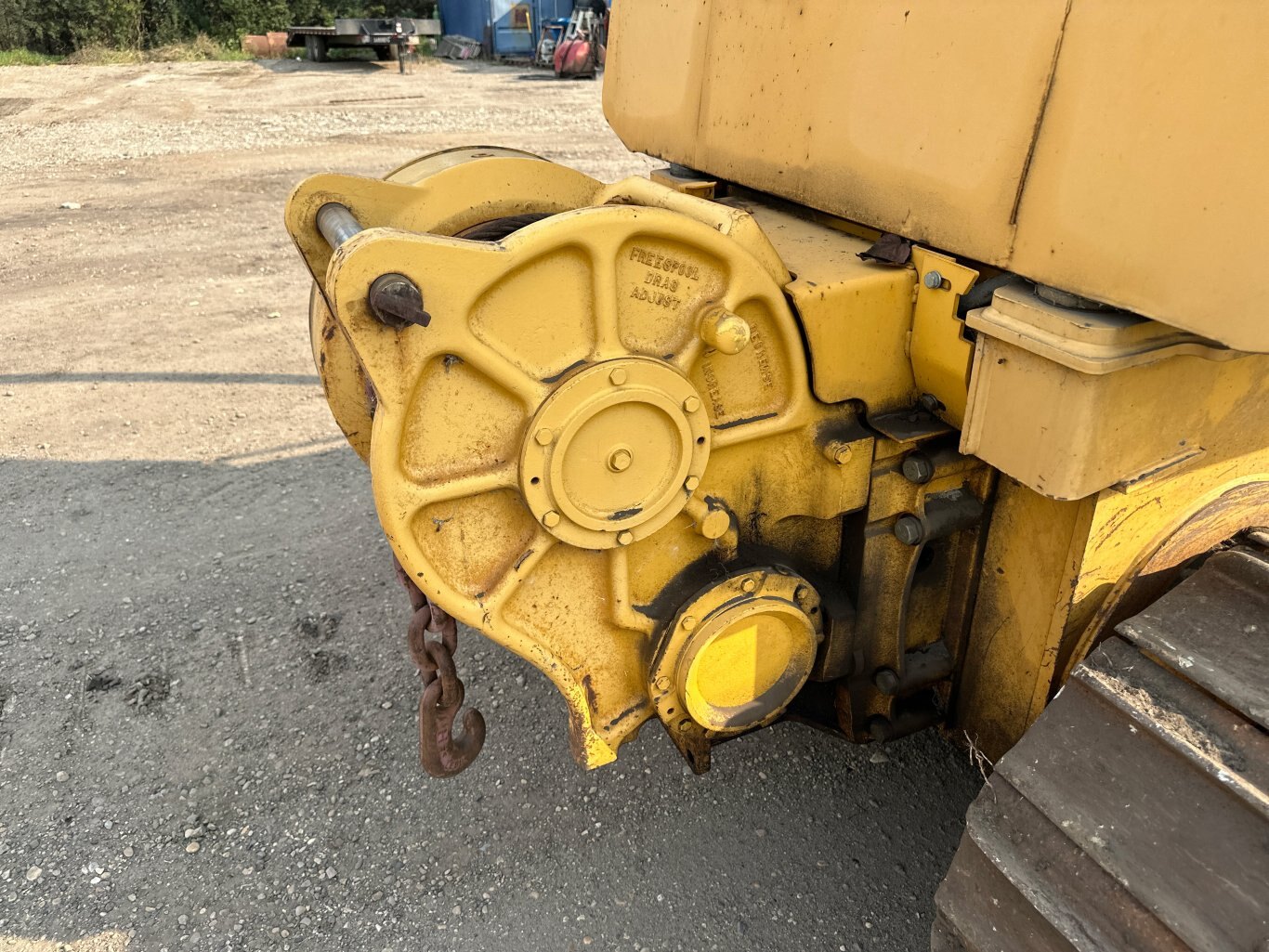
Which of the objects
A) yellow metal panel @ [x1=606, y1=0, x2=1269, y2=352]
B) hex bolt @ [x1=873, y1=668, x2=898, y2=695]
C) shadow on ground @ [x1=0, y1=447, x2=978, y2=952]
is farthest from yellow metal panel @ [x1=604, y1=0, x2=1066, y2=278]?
shadow on ground @ [x1=0, y1=447, x2=978, y2=952]

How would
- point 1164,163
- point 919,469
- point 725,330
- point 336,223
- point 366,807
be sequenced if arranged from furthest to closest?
1. point 366,807
2. point 336,223
3. point 919,469
4. point 725,330
5. point 1164,163

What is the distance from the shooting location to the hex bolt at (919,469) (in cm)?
186

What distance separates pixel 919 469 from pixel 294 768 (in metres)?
1.84

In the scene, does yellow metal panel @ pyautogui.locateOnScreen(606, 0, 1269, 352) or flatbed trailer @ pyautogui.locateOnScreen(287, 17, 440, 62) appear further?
flatbed trailer @ pyautogui.locateOnScreen(287, 17, 440, 62)

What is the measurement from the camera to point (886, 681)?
2090mm

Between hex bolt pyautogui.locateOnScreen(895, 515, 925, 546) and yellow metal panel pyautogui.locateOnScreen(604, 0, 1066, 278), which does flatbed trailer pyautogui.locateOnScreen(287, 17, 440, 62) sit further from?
hex bolt pyautogui.locateOnScreen(895, 515, 925, 546)

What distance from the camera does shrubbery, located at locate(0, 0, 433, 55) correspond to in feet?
68.5

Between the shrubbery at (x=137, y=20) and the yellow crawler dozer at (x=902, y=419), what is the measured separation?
23.8 meters

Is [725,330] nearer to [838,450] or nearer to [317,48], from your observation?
[838,450]

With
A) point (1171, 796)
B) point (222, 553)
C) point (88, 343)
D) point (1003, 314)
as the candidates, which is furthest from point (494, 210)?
point (88, 343)

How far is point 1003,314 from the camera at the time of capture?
4.90 feet

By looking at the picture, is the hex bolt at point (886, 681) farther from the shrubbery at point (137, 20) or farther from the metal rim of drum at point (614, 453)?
the shrubbery at point (137, 20)

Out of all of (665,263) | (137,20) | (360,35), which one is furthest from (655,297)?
(137,20)

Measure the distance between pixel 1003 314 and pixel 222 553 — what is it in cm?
297
